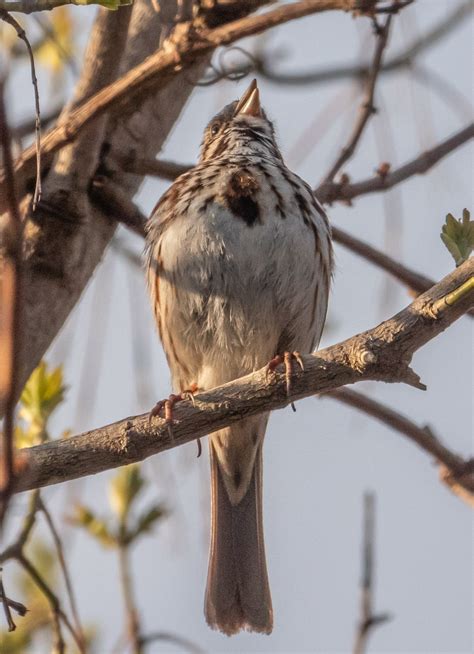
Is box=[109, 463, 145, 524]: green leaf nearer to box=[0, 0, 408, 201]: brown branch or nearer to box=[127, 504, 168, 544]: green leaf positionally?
box=[127, 504, 168, 544]: green leaf

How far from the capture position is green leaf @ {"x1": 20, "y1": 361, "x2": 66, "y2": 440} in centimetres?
300

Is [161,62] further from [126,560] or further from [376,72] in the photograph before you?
[126,560]

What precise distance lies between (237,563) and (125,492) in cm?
80

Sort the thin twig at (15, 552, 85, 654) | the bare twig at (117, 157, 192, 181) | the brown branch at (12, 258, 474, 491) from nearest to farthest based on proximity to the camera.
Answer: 1. the brown branch at (12, 258, 474, 491)
2. the thin twig at (15, 552, 85, 654)
3. the bare twig at (117, 157, 192, 181)

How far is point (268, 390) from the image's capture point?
8.29ft

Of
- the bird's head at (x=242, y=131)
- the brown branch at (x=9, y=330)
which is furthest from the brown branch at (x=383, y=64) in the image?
the brown branch at (x=9, y=330)

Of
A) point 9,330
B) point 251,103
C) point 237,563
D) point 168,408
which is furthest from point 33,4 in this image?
point 251,103

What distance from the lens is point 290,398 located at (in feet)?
8.18

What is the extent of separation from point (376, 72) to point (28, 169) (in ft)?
3.92

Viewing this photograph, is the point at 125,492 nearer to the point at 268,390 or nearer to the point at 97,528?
the point at 97,528

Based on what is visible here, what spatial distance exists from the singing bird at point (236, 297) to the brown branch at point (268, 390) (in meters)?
1.05

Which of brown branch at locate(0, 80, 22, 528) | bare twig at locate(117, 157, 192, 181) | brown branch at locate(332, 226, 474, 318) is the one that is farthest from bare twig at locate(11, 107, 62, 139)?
brown branch at locate(0, 80, 22, 528)

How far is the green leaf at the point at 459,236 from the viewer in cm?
239

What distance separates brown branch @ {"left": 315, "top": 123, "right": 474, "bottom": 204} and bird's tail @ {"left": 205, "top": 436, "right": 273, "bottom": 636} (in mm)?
925
